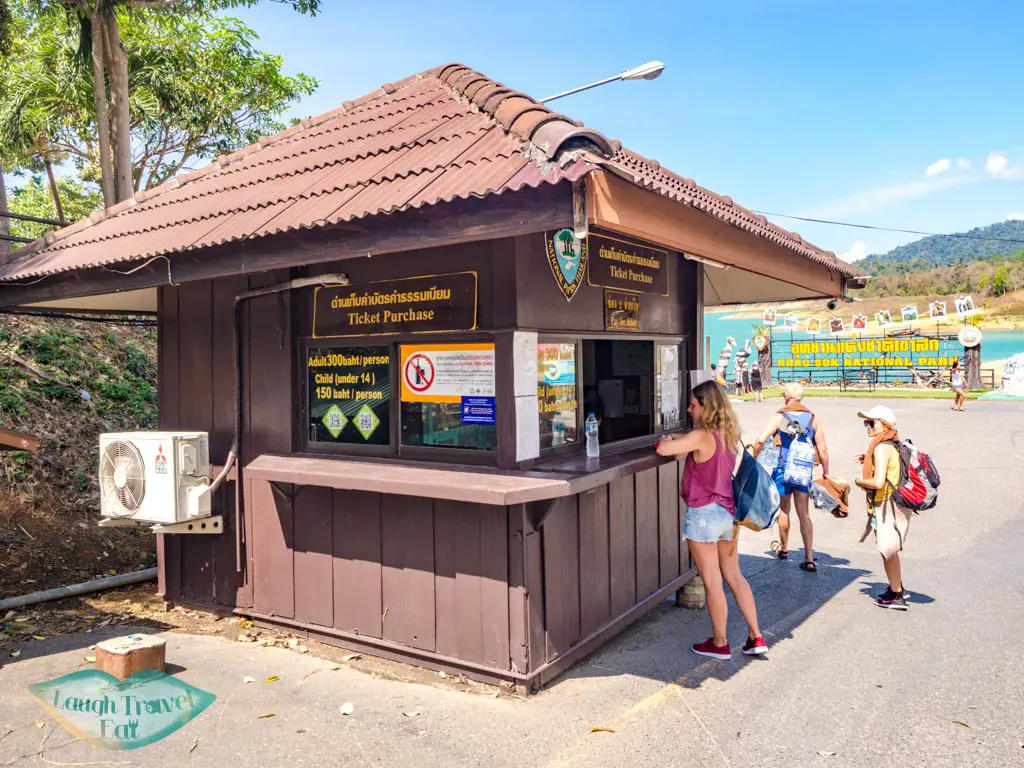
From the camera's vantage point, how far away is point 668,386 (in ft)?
21.3

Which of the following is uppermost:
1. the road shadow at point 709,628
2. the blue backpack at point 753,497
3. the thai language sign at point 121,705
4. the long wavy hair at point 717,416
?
the long wavy hair at point 717,416

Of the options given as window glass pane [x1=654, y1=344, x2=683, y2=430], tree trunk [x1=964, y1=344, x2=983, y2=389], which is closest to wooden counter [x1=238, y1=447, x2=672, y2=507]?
window glass pane [x1=654, y1=344, x2=683, y2=430]

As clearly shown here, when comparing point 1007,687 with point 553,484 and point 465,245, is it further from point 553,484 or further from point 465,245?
point 465,245

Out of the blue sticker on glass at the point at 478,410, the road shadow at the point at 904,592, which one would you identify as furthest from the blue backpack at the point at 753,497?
the road shadow at the point at 904,592

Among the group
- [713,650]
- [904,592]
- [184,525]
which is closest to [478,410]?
[713,650]

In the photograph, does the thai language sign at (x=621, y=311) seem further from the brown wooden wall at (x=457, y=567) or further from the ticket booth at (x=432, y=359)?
the brown wooden wall at (x=457, y=567)

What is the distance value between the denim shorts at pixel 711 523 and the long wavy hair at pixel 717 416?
42 centimetres

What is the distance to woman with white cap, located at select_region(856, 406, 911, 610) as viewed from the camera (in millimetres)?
5668

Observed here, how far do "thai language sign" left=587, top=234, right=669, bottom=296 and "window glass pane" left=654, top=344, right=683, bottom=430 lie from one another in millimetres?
575

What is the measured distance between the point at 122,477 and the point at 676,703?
423 cm

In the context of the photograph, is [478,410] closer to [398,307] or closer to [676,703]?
[398,307]

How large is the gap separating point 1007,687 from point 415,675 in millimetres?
3666

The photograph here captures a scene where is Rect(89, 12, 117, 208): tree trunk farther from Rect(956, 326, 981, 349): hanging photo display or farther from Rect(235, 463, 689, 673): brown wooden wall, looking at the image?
Rect(956, 326, 981, 349): hanging photo display

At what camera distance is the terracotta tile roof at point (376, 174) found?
3633 mm
